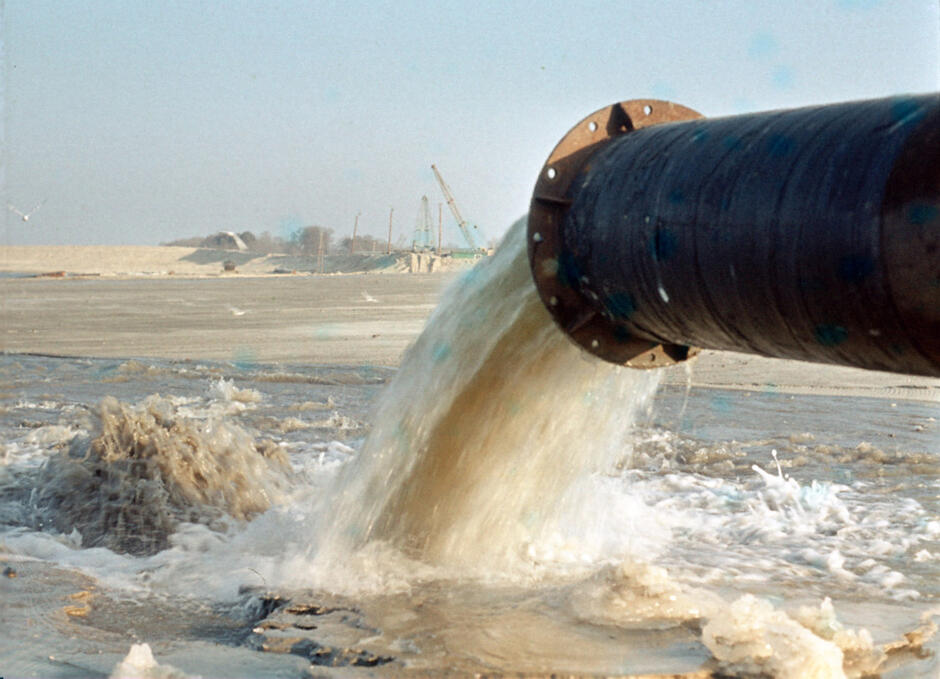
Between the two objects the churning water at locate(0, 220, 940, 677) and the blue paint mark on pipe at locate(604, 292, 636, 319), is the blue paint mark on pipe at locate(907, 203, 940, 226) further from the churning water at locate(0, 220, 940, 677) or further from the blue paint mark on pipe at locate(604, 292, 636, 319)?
the churning water at locate(0, 220, 940, 677)

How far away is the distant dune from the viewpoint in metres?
89.6

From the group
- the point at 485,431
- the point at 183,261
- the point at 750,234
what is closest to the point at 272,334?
the point at 485,431

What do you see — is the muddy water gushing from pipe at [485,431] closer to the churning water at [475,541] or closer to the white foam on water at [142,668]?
the churning water at [475,541]

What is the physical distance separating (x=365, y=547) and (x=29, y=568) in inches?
58.3

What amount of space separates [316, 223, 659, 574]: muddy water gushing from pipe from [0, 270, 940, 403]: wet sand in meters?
0.54

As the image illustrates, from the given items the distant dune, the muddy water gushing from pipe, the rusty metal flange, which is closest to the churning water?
the muddy water gushing from pipe

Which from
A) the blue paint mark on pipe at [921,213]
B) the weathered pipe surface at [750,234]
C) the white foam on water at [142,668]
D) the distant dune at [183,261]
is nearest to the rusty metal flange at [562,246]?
the weathered pipe surface at [750,234]

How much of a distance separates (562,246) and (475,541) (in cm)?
161

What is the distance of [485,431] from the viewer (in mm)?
Answer: 4234

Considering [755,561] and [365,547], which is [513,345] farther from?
[755,561]

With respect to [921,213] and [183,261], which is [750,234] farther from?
[183,261]

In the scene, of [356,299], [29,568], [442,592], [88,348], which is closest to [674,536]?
[442,592]

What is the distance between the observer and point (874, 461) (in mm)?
6438

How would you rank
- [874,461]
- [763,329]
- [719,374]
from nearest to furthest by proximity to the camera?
Answer: [763,329] < [874,461] < [719,374]
